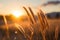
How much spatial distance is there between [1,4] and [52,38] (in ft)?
3.25

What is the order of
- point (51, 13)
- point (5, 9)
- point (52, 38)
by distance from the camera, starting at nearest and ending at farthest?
point (52, 38) < point (5, 9) < point (51, 13)

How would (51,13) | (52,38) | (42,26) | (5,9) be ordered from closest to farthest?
1. (42,26)
2. (52,38)
3. (5,9)
4. (51,13)

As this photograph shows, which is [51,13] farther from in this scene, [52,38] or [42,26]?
[42,26]

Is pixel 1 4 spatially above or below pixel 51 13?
above

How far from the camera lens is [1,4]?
207cm

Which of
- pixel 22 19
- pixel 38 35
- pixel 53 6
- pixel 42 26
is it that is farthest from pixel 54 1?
pixel 42 26

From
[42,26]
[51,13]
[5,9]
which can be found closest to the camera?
[42,26]

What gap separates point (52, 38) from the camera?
122 centimetres

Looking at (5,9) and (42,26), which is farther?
(5,9)

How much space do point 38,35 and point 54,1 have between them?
101 centimetres

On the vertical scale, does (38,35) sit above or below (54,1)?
below

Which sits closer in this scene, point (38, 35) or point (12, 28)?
point (38, 35)

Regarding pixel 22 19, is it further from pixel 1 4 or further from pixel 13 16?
pixel 1 4

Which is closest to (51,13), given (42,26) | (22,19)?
(22,19)
